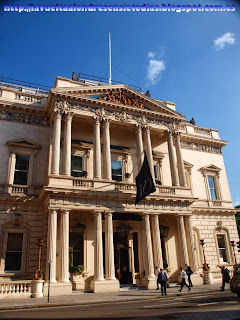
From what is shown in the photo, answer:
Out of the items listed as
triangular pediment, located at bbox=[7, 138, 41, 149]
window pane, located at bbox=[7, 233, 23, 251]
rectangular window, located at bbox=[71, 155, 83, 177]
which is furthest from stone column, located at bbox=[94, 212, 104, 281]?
triangular pediment, located at bbox=[7, 138, 41, 149]

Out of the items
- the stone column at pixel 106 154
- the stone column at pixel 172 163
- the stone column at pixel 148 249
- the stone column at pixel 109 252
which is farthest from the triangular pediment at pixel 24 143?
the stone column at pixel 172 163

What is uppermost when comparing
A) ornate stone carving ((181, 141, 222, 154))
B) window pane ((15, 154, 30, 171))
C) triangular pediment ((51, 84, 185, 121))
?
triangular pediment ((51, 84, 185, 121))

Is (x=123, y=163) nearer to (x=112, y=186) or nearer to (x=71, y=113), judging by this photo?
(x=112, y=186)

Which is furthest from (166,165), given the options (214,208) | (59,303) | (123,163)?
(59,303)

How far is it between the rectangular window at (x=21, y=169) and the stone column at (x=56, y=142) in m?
3.31

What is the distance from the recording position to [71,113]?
22031 millimetres

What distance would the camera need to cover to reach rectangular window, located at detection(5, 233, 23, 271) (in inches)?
760

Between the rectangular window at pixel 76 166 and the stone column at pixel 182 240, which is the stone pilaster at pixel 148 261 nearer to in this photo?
the stone column at pixel 182 240

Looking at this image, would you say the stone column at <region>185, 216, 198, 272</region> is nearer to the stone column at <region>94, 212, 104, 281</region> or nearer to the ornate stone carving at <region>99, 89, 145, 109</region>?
the stone column at <region>94, 212, 104, 281</region>

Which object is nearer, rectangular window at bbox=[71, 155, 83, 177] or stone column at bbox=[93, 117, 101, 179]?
stone column at bbox=[93, 117, 101, 179]

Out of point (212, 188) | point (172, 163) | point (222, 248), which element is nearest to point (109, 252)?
point (172, 163)

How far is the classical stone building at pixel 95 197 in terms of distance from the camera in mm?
19156

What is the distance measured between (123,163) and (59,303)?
1379 cm

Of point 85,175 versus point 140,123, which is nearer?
point 85,175
